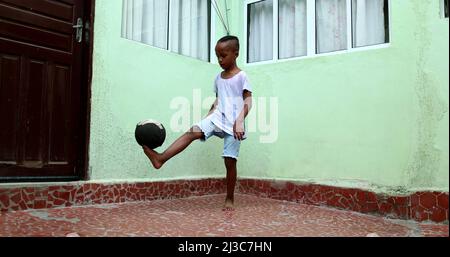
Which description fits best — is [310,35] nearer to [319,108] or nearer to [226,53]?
[319,108]

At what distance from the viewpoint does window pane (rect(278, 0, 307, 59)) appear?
4121 millimetres

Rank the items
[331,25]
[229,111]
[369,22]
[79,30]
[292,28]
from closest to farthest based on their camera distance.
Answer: [229,111] < [79,30] < [369,22] < [331,25] < [292,28]

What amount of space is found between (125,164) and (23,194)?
0.95 meters

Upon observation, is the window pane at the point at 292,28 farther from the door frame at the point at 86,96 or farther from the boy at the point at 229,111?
the door frame at the point at 86,96

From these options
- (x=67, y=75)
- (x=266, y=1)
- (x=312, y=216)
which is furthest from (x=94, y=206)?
(x=266, y=1)

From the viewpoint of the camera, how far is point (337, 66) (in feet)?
12.0

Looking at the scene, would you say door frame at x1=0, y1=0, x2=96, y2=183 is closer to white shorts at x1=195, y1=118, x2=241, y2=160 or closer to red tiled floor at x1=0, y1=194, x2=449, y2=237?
red tiled floor at x1=0, y1=194, x2=449, y2=237

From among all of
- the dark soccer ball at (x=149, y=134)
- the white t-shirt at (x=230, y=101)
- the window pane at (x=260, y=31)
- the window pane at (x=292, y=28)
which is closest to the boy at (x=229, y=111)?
the white t-shirt at (x=230, y=101)

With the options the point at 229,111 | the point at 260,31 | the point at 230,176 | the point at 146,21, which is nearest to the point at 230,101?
the point at 229,111

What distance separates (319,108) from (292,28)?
3.52ft

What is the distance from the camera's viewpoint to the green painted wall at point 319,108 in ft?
9.82

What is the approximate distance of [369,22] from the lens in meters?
3.62

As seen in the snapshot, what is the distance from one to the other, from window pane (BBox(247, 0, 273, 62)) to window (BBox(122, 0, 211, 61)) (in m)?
0.54
